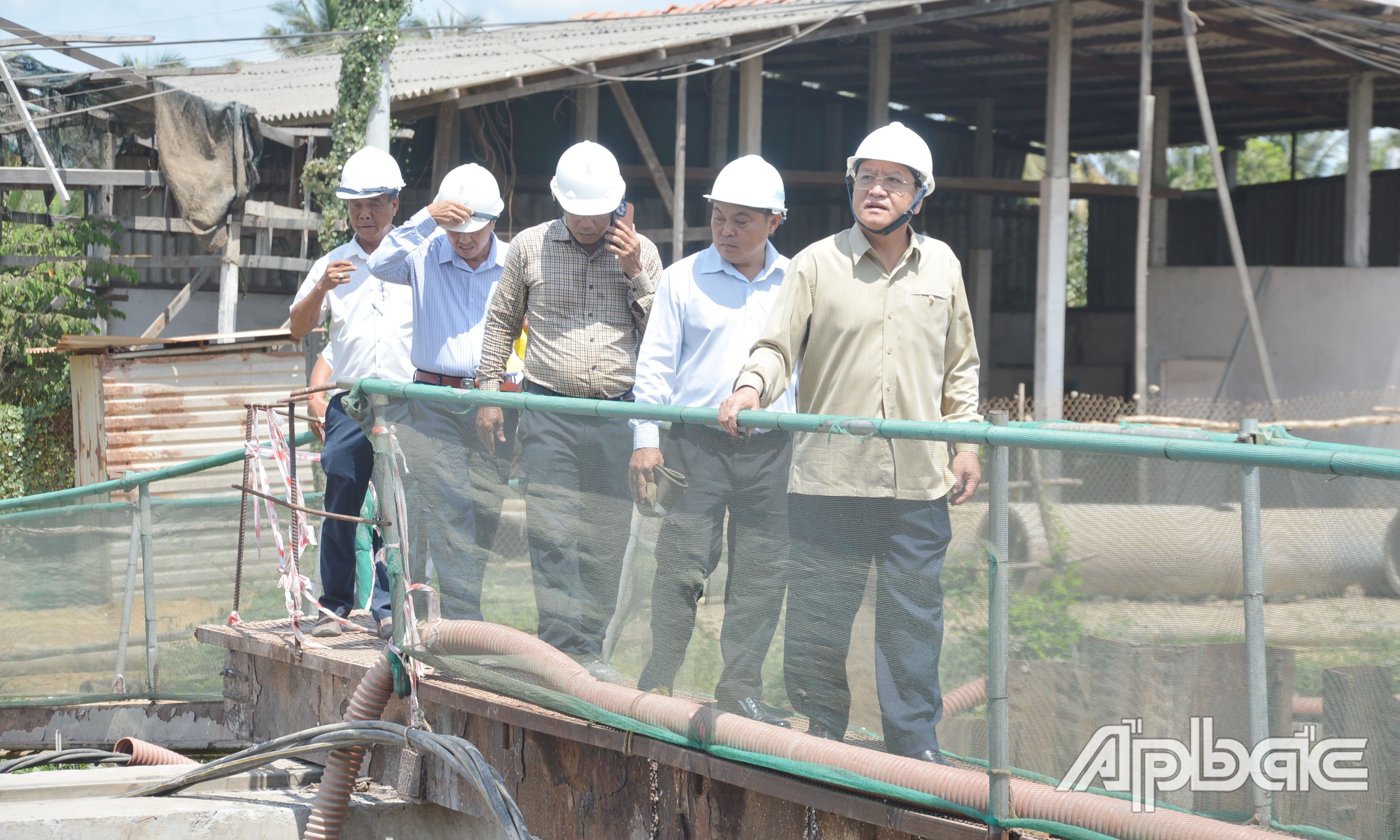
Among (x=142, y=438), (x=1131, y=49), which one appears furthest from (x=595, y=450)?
(x=1131, y=49)

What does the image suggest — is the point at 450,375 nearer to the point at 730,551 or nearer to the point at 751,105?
the point at 730,551

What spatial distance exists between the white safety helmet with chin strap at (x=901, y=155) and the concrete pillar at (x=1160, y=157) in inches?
531

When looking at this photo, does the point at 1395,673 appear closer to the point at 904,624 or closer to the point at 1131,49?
the point at 904,624

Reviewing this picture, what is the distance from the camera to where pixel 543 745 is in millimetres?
4246

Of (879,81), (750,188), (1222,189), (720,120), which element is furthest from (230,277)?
(750,188)

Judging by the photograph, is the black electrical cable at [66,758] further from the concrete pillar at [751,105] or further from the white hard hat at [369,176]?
the concrete pillar at [751,105]

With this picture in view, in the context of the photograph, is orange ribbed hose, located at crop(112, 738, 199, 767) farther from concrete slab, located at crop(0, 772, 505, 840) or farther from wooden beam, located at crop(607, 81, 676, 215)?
wooden beam, located at crop(607, 81, 676, 215)

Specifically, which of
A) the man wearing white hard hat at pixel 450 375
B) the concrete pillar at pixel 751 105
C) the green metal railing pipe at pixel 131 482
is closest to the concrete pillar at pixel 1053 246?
the concrete pillar at pixel 751 105

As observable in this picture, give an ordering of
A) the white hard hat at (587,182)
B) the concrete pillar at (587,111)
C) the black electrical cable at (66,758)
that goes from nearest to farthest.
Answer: the white hard hat at (587,182)
the black electrical cable at (66,758)
the concrete pillar at (587,111)

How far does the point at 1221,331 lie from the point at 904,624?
13.6 metres

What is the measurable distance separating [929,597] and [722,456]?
703 millimetres

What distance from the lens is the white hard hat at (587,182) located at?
444 cm

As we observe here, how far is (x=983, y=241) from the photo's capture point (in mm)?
18234

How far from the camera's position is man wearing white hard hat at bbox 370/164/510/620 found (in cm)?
427
